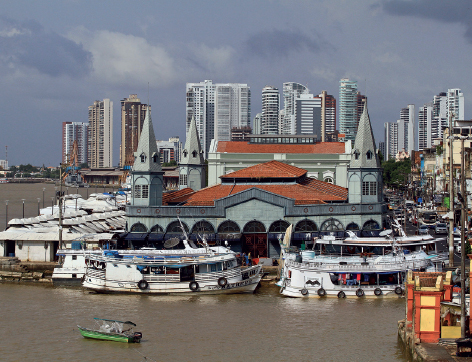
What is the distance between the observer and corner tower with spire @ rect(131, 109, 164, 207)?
51500mm

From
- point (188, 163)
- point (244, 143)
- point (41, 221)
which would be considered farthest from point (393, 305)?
point (244, 143)

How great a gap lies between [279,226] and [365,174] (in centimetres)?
826

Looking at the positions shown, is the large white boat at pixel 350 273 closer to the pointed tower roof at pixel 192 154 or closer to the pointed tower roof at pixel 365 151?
the pointed tower roof at pixel 365 151

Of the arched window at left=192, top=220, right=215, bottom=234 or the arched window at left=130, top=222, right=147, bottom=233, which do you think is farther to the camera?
the arched window at left=130, top=222, right=147, bottom=233

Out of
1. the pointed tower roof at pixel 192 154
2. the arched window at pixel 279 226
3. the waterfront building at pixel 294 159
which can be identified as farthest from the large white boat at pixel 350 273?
the waterfront building at pixel 294 159

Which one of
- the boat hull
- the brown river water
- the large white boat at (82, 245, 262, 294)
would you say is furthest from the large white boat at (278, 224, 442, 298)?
the boat hull

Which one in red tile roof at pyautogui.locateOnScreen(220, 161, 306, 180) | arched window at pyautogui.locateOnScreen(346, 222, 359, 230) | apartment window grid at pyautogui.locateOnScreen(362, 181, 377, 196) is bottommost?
arched window at pyautogui.locateOnScreen(346, 222, 359, 230)

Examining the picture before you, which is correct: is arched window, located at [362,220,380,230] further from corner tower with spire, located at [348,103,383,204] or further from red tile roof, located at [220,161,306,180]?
red tile roof, located at [220,161,306,180]

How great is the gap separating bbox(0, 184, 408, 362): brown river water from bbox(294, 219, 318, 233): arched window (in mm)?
8072

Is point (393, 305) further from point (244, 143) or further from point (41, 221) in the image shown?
point (244, 143)

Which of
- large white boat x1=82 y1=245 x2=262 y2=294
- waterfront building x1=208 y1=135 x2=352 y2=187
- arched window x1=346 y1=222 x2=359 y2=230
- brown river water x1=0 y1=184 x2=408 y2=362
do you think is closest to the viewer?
brown river water x1=0 y1=184 x2=408 y2=362

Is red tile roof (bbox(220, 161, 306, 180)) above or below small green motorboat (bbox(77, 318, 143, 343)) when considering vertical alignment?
above

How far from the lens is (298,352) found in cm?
3009

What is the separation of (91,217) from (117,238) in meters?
23.2
